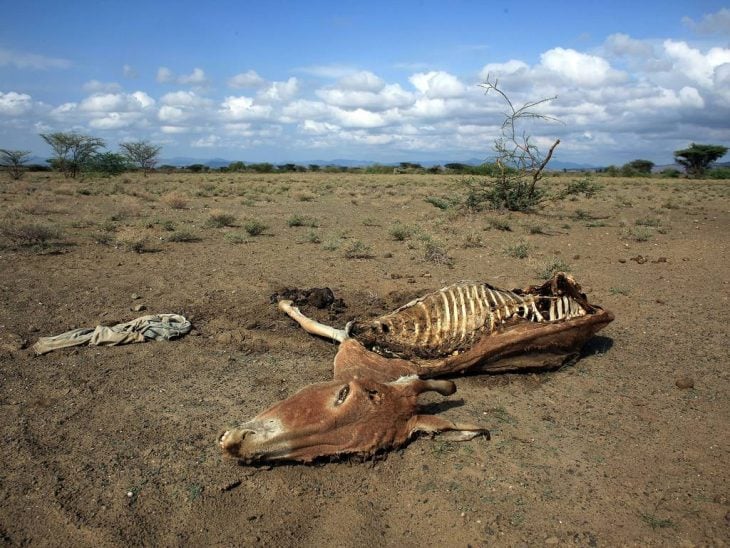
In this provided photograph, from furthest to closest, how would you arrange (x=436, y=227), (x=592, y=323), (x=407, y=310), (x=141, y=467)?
1. (x=436, y=227)
2. (x=407, y=310)
3. (x=592, y=323)
4. (x=141, y=467)

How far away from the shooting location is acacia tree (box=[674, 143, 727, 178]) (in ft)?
162

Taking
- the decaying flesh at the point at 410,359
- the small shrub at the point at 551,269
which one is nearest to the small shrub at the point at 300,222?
the small shrub at the point at 551,269

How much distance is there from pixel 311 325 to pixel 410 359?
1.33 metres

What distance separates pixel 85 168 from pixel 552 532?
40.7 metres

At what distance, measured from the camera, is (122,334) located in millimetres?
5305

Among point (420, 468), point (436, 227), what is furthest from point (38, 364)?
point (436, 227)

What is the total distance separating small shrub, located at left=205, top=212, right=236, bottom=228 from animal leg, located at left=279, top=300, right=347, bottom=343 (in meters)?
7.65

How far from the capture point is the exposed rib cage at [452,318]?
4621mm

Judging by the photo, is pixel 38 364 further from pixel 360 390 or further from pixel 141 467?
pixel 360 390

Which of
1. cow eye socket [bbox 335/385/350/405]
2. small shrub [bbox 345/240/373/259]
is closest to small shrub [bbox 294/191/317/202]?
small shrub [bbox 345/240/373/259]

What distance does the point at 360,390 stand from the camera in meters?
3.27

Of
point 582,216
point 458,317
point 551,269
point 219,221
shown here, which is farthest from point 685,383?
point 582,216

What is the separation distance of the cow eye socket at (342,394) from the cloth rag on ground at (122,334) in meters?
2.86

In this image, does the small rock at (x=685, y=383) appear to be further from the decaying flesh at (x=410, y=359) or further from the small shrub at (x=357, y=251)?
the small shrub at (x=357, y=251)
